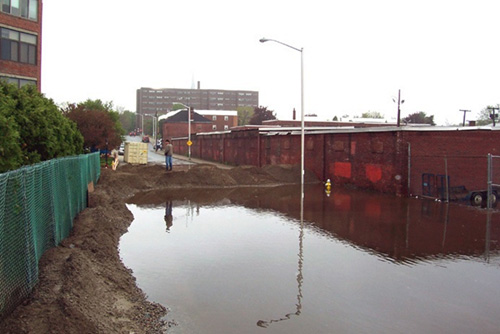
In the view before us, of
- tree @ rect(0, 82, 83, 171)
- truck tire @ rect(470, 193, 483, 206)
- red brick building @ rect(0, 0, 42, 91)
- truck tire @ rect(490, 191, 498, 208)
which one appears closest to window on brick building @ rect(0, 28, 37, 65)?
red brick building @ rect(0, 0, 42, 91)

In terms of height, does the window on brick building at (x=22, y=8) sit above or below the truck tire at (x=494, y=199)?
above

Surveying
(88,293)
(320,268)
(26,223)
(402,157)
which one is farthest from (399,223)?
(26,223)

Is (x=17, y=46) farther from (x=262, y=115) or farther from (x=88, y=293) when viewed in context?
(x=262, y=115)

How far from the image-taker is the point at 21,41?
97.6ft

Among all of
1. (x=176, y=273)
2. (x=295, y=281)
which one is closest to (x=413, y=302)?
(x=295, y=281)

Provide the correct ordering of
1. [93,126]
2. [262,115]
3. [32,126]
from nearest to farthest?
[32,126] < [93,126] < [262,115]

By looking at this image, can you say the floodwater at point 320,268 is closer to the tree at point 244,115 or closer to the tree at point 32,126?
the tree at point 32,126

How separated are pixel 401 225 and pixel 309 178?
15.0 metres

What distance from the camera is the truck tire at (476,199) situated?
19622mm

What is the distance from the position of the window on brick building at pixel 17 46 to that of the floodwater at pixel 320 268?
19.2 metres

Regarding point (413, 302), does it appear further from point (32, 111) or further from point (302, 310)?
point (32, 111)

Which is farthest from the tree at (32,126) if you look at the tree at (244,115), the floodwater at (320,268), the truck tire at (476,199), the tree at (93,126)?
the tree at (244,115)

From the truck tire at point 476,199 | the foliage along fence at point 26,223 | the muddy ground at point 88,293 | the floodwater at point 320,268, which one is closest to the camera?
the muddy ground at point 88,293

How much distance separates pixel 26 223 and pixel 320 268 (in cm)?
552
